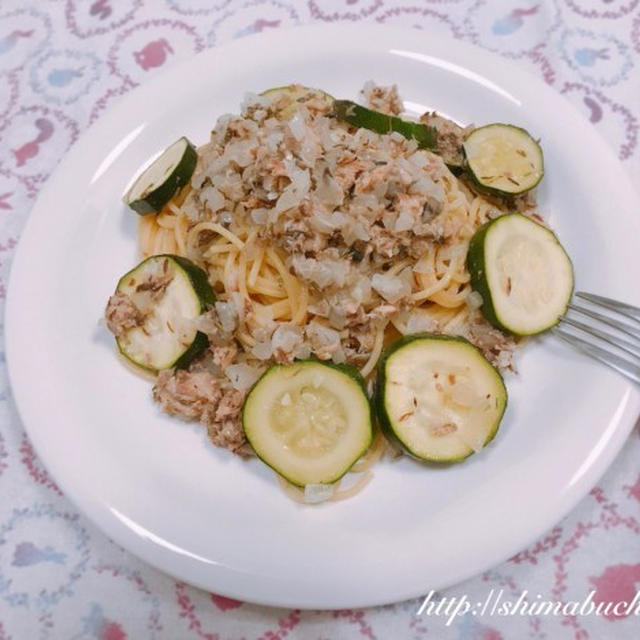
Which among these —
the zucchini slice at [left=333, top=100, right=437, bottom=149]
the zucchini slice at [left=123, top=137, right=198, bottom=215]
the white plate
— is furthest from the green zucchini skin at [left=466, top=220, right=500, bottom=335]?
the zucchini slice at [left=123, top=137, right=198, bottom=215]

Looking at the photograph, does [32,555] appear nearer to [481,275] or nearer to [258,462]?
[258,462]

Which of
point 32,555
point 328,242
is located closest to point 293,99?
point 328,242

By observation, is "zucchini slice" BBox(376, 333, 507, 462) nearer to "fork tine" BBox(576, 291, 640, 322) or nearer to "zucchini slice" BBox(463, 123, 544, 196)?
"fork tine" BBox(576, 291, 640, 322)

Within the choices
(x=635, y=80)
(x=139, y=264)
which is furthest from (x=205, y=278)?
(x=635, y=80)

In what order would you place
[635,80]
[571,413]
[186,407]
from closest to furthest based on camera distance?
[571,413] → [186,407] → [635,80]

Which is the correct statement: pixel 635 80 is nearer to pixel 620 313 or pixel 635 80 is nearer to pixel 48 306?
pixel 620 313

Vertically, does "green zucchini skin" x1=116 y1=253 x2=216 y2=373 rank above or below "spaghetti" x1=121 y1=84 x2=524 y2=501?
below
